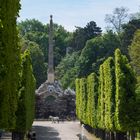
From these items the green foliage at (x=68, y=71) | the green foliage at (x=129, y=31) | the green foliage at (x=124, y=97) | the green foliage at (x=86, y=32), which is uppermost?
the green foliage at (x=86, y=32)

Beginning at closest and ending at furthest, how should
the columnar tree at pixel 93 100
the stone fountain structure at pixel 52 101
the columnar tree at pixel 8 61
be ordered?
the columnar tree at pixel 8 61 → the columnar tree at pixel 93 100 → the stone fountain structure at pixel 52 101

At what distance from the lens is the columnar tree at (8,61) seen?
2139 cm

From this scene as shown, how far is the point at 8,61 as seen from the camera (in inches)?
885

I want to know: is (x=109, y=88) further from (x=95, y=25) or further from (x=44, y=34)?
(x=44, y=34)

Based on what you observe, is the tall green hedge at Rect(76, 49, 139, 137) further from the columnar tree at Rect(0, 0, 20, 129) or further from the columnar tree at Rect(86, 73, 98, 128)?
the columnar tree at Rect(0, 0, 20, 129)

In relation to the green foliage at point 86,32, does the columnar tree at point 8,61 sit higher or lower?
lower

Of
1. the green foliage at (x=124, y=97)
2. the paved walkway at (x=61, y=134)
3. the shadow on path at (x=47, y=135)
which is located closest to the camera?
the green foliage at (x=124, y=97)

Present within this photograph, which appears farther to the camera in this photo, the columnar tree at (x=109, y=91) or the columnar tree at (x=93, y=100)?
the columnar tree at (x=93, y=100)

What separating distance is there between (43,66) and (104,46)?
1708cm

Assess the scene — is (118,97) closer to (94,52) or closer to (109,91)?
(109,91)

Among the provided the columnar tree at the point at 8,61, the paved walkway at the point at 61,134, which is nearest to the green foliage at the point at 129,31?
the paved walkway at the point at 61,134

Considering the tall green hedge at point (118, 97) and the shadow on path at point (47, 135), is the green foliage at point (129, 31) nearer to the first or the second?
the shadow on path at point (47, 135)

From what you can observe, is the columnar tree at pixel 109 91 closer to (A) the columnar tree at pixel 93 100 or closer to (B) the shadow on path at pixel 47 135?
(A) the columnar tree at pixel 93 100

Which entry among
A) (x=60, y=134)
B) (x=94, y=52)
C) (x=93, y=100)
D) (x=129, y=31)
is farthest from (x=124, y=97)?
(x=94, y=52)
